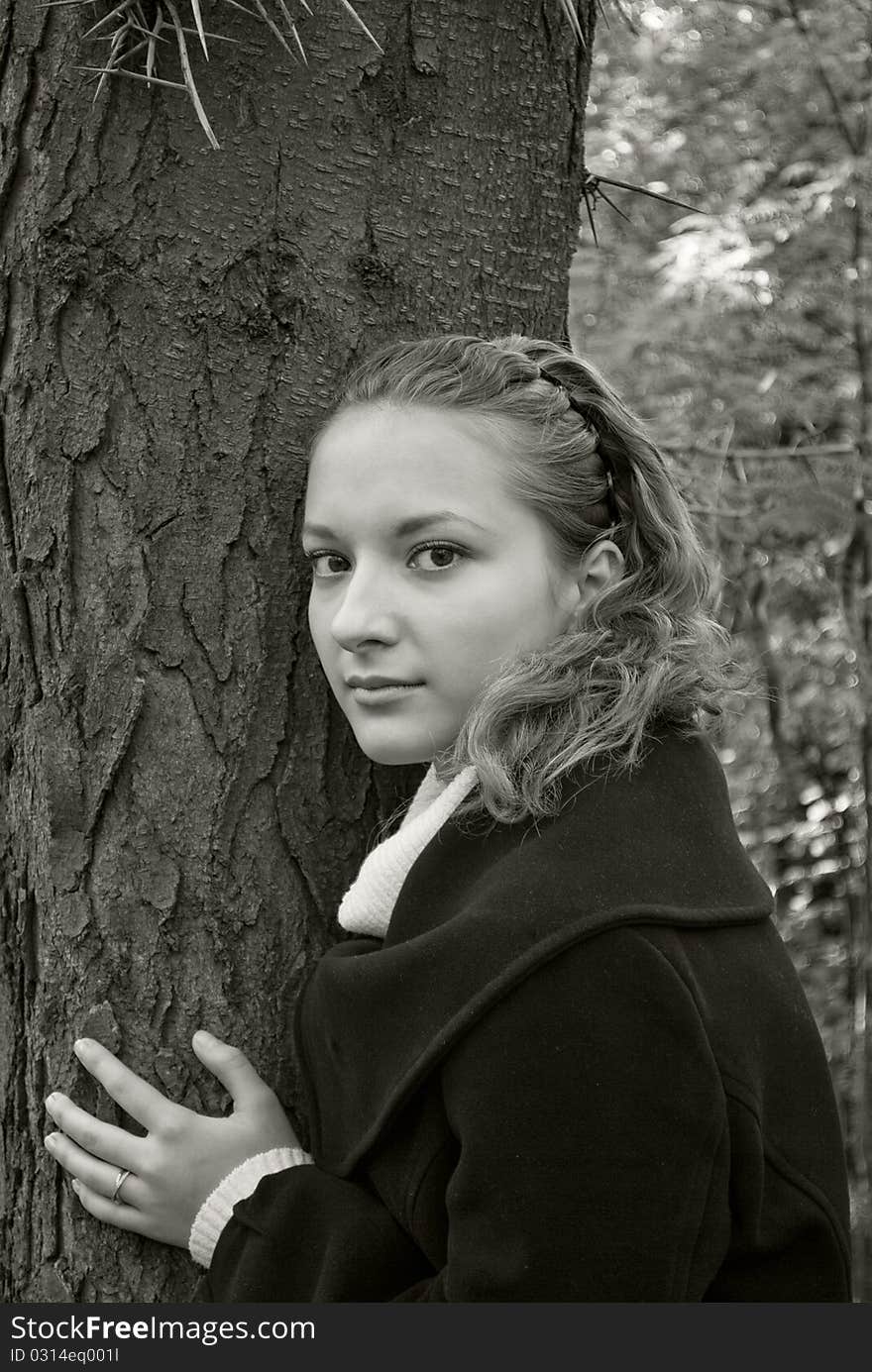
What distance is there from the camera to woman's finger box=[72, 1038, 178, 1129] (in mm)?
1631

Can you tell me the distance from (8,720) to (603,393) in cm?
96

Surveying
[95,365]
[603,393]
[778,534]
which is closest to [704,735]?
[603,393]

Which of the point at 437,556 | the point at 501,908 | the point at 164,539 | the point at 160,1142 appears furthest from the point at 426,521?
the point at 160,1142

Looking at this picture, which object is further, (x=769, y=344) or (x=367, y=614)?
(x=769, y=344)

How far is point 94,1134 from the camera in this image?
1636 mm

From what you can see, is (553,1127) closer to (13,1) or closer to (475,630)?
(475,630)

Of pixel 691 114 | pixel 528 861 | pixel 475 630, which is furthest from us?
pixel 691 114

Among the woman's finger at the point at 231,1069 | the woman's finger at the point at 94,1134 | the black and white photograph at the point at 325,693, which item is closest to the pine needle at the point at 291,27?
the black and white photograph at the point at 325,693

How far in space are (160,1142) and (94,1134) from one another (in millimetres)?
90

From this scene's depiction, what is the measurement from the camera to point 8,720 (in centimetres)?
177

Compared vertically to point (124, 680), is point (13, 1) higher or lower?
higher

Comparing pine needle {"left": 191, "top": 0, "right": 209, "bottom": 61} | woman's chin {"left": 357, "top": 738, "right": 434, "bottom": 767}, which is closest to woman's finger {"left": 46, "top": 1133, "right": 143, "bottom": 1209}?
woman's chin {"left": 357, "top": 738, "right": 434, "bottom": 767}

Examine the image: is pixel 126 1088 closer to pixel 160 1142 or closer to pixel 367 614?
pixel 160 1142

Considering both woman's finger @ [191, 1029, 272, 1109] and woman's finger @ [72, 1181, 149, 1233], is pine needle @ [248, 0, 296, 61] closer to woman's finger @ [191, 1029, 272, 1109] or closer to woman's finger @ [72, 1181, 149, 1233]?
woman's finger @ [191, 1029, 272, 1109]
